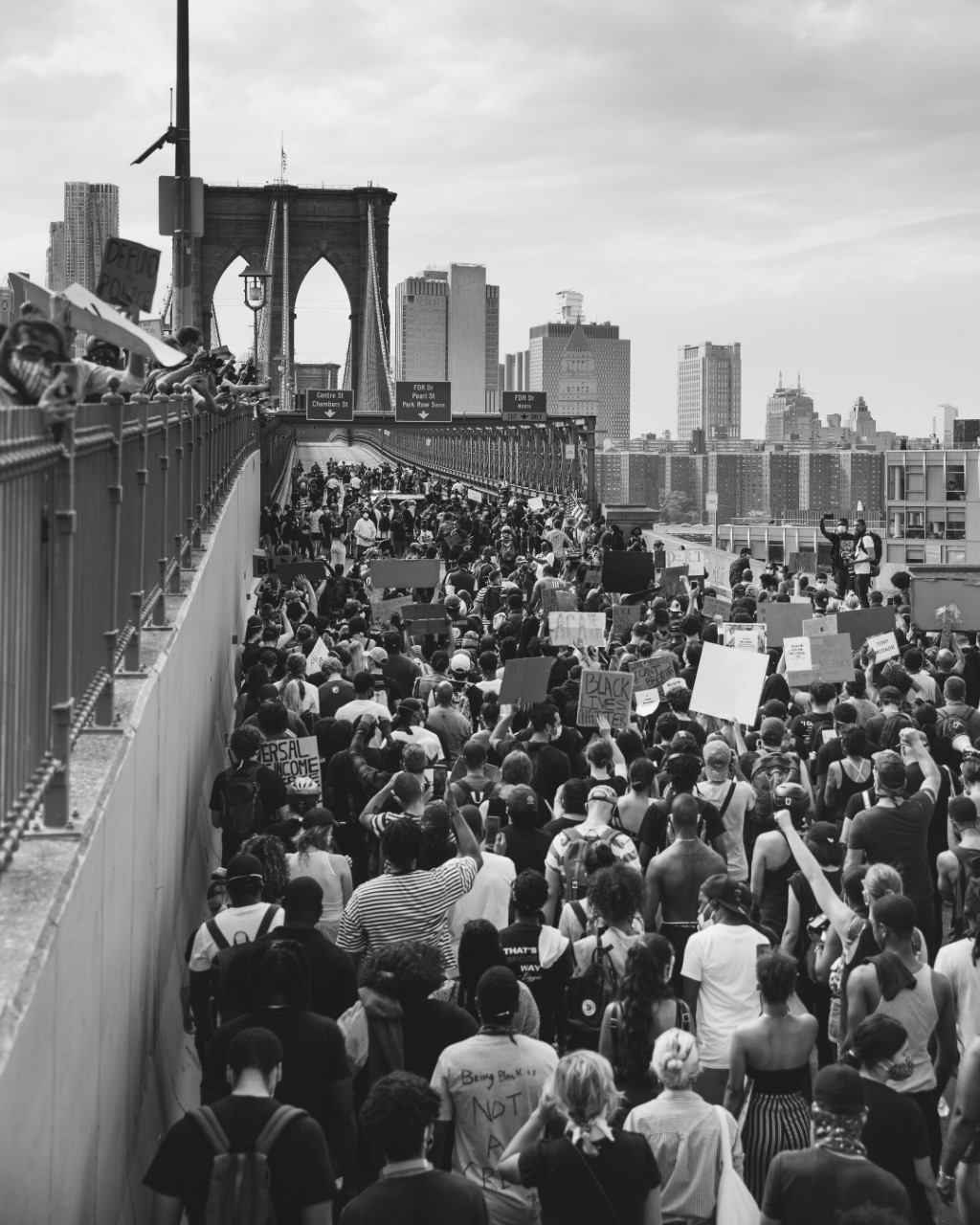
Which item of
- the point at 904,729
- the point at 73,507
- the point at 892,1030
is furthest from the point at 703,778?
the point at 73,507

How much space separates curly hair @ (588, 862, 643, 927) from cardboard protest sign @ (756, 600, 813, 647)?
8.21 metres

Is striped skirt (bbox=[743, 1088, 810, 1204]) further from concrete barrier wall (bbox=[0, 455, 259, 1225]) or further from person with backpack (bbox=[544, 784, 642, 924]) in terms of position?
concrete barrier wall (bbox=[0, 455, 259, 1225])

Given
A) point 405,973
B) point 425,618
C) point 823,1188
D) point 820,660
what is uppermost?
point 425,618

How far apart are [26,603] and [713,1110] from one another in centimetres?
232

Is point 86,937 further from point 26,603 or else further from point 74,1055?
point 26,603

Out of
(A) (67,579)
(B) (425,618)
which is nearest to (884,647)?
(B) (425,618)

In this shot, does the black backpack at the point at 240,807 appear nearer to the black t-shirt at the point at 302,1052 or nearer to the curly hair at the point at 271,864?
the curly hair at the point at 271,864

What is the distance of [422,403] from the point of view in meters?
86.1

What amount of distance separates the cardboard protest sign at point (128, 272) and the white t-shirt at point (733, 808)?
4132 mm

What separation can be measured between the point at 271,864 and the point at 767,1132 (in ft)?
7.08

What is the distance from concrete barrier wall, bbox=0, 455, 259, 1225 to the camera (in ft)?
12.4

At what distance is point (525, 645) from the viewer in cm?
1438

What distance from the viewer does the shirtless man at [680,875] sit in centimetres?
742

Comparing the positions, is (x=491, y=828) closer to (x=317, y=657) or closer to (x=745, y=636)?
(x=317, y=657)
